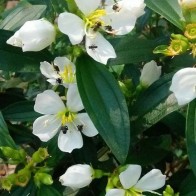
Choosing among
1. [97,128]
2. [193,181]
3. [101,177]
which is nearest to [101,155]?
[101,177]

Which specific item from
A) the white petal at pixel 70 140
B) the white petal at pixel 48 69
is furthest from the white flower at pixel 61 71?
the white petal at pixel 70 140

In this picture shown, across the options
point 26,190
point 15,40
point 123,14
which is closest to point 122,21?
point 123,14

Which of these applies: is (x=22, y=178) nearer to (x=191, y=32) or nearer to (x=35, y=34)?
(x=35, y=34)

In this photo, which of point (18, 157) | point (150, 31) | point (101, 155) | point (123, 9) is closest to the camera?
point (123, 9)

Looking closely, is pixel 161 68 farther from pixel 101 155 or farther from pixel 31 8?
pixel 31 8

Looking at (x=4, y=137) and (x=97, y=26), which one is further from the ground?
(x=97, y=26)
